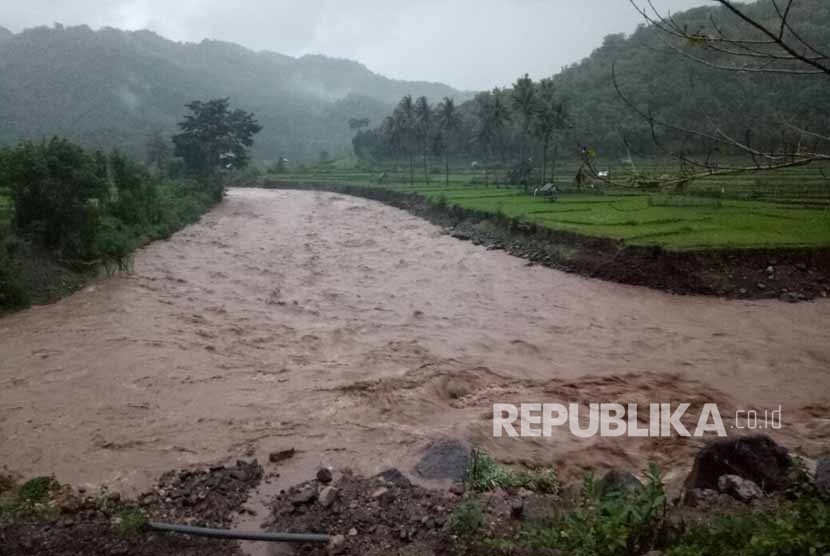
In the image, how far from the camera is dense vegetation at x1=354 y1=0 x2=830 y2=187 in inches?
1314

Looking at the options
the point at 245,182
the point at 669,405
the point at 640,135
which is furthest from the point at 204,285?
the point at 245,182

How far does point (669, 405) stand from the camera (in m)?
8.34

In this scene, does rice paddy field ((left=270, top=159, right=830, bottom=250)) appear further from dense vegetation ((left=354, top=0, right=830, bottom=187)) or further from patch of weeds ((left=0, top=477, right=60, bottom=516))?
patch of weeds ((left=0, top=477, right=60, bottom=516))

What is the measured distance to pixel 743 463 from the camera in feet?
17.3

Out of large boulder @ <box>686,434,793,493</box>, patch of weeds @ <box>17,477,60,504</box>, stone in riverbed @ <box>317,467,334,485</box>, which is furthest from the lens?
stone in riverbed @ <box>317,467,334,485</box>

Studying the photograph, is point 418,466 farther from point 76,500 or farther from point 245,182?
point 245,182

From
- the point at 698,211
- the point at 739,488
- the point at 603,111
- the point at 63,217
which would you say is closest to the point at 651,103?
the point at 603,111

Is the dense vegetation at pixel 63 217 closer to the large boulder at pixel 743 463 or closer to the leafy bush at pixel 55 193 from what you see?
the leafy bush at pixel 55 193

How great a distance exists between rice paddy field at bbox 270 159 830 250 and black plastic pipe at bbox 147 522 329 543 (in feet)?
29.6

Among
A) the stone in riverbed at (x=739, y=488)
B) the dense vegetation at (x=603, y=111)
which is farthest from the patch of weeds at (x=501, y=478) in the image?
the dense vegetation at (x=603, y=111)

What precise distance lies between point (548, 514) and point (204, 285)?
12722 millimetres

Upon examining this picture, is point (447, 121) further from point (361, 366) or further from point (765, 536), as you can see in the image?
point (765, 536)

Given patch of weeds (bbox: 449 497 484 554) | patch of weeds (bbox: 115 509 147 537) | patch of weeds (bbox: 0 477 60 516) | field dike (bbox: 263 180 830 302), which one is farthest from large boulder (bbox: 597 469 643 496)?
field dike (bbox: 263 180 830 302)

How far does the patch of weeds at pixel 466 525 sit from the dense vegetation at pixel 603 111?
2351 cm
